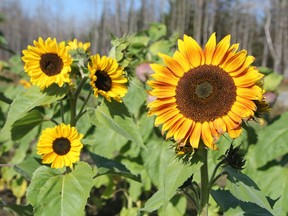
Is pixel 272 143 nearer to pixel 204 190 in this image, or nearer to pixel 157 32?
pixel 204 190

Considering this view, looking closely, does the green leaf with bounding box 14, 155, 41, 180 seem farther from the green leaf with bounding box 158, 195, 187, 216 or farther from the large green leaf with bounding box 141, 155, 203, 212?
the large green leaf with bounding box 141, 155, 203, 212

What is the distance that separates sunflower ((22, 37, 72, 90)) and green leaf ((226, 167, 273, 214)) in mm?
768

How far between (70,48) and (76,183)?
56 cm

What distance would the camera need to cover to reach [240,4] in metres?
29.0

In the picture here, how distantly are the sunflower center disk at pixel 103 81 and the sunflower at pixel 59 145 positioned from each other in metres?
0.24

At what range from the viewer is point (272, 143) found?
2881 millimetres

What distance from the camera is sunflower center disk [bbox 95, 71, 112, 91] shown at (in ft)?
6.46

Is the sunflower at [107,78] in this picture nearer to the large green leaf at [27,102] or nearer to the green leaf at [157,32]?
the large green leaf at [27,102]

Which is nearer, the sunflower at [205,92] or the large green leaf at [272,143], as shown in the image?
the sunflower at [205,92]

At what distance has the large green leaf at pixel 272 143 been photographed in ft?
9.31

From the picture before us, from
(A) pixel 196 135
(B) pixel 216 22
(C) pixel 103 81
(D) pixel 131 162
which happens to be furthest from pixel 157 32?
(B) pixel 216 22

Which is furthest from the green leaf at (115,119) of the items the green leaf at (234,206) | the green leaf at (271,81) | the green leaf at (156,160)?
the green leaf at (271,81)

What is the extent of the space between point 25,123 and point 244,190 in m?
1.04

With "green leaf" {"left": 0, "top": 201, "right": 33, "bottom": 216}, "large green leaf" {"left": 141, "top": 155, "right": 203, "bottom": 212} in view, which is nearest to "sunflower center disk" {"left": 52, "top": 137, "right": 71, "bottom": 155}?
"green leaf" {"left": 0, "top": 201, "right": 33, "bottom": 216}
